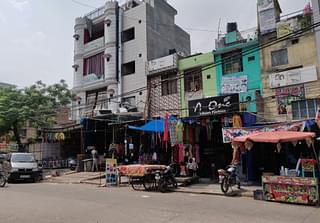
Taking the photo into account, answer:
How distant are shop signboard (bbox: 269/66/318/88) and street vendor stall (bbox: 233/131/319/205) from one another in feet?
23.5

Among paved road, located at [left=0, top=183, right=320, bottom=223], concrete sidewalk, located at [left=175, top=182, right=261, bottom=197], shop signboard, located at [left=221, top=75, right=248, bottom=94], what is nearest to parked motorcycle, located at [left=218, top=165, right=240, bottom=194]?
concrete sidewalk, located at [left=175, top=182, right=261, bottom=197]

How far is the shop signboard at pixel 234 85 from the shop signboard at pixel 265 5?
4.45 m

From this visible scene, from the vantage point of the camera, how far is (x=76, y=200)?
10.5 meters

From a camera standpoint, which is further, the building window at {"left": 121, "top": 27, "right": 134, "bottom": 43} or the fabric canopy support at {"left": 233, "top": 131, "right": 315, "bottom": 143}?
the building window at {"left": 121, "top": 27, "right": 134, "bottom": 43}

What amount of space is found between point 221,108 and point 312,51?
19.6 ft

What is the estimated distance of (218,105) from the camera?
18.0 meters

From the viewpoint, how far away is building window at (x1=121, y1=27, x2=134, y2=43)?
26427mm

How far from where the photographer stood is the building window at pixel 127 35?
26427 millimetres

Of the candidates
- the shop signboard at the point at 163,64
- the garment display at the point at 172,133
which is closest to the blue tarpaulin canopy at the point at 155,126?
the garment display at the point at 172,133

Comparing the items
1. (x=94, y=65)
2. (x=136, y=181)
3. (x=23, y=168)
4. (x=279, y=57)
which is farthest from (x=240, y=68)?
(x=23, y=168)

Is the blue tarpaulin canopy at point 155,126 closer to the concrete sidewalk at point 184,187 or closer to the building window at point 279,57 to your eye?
the concrete sidewalk at point 184,187

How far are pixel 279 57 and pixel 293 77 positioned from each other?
62.4 inches

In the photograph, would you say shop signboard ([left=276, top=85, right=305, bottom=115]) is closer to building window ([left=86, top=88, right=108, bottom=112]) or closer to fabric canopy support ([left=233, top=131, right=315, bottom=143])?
fabric canopy support ([left=233, top=131, right=315, bottom=143])

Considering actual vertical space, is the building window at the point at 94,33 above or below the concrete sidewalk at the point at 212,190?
above
